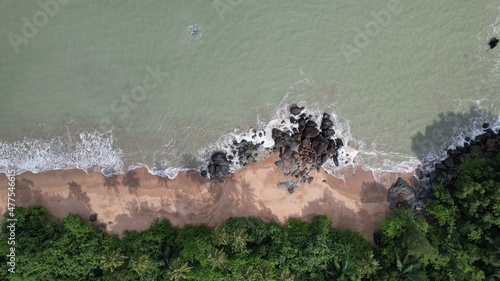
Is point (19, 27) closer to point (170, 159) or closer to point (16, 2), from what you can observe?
point (16, 2)

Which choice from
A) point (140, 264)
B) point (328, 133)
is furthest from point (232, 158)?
point (140, 264)

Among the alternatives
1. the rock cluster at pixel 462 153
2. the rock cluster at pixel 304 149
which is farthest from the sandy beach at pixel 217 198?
the rock cluster at pixel 462 153

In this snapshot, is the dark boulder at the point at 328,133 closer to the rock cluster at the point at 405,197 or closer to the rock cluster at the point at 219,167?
the rock cluster at the point at 405,197

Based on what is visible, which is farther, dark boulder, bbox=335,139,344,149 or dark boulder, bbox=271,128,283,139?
dark boulder, bbox=335,139,344,149

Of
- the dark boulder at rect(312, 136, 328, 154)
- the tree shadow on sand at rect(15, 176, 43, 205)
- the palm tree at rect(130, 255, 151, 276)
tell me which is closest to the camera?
the palm tree at rect(130, 255, 151, 276)

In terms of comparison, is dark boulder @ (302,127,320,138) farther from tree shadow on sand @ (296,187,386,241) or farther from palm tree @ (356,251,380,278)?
palm tree @ (356,251,380,278)

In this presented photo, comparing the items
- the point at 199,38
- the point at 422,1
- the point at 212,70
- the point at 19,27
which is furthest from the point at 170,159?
the point at 422,1

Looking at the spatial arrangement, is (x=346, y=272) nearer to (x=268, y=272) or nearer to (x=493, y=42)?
(x=268, y=272)

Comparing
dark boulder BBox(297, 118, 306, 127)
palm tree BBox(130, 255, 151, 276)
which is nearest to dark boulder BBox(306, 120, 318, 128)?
dark boulder BBox(297, 118, 306, 127)
